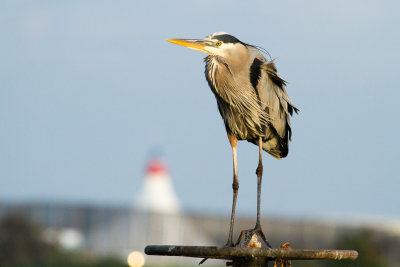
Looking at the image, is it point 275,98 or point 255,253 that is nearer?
point 255,253

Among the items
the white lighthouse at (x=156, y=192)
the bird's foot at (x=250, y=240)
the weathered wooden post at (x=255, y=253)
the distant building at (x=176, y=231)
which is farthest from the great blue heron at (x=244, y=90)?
the white lighthouse at (x=156, y=192)

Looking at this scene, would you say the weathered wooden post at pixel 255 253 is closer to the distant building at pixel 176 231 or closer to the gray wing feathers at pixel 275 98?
the gray wing feathers at pixel 275 98

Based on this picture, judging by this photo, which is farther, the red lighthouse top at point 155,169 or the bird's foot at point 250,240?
the red lighthouse top at point 155,169

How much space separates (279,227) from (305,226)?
1180 mm

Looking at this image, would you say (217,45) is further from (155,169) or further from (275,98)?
(155,169)

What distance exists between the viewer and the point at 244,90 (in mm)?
7227

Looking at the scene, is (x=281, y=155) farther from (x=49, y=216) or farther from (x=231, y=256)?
(x=49, y=216)

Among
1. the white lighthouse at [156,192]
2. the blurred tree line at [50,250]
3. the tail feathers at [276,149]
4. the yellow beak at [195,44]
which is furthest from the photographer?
the white lighthouse at [156,192]

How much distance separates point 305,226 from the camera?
38.9 meters

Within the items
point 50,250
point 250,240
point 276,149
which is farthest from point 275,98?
point 50,250

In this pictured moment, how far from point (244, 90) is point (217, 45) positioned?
17.4 inches

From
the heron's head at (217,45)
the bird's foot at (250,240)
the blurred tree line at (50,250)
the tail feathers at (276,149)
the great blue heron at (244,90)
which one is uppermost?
the blurred tree line at (50,250)

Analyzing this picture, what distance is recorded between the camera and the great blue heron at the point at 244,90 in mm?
7176

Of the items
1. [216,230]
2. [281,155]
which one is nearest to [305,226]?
[216,230]
